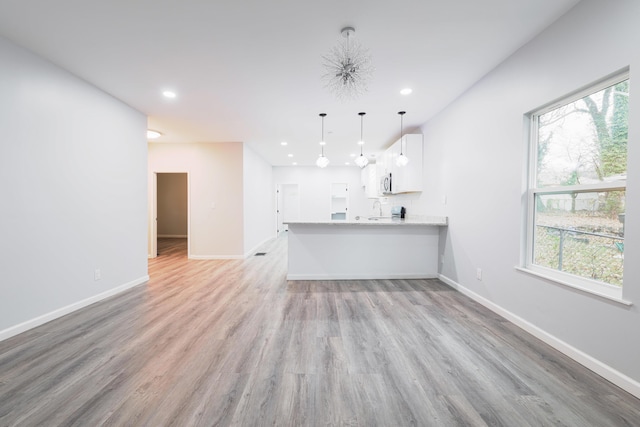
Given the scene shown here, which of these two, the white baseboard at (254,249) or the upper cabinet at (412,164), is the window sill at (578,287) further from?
the white baseboard at (254,249)

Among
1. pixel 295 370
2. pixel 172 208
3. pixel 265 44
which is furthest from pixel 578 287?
pixel 172 208

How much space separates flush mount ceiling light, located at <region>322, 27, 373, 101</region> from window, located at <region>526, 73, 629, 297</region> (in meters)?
1.70

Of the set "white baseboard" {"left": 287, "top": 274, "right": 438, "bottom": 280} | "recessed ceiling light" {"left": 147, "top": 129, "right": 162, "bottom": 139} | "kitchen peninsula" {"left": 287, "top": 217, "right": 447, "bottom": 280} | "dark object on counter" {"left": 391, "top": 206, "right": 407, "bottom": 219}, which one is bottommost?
"white baseboard" {"left": 287, "top": 274, "right": 438, "bottom": 280}

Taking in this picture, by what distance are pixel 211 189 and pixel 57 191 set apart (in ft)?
10.3

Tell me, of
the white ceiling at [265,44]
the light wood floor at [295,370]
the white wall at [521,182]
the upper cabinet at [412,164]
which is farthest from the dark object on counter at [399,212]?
the light wood floor at [295,370]

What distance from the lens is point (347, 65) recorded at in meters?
2.29

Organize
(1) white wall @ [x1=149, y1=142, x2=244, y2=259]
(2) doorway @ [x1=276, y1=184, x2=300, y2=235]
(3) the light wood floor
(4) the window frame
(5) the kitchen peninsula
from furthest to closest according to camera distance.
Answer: (2) doorway @ [x1=276, y1=184, x2=300, y2=235]
(1) white wall @ [x1=149, y1=142, x2=244, y2=259]
(5) the kitchen peninsula
(4) the window frame
(3) the light wood floor

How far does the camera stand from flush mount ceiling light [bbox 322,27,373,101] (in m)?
2.32

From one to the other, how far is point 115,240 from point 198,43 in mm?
2806

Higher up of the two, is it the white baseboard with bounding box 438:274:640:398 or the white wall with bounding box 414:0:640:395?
the white wall with bounding box 414:0:640:395

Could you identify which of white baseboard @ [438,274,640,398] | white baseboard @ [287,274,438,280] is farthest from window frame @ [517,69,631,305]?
white baseboard @ [287,274,438,280]

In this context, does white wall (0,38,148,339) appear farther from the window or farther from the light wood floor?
the window

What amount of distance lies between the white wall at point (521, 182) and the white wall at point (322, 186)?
5.12 meters

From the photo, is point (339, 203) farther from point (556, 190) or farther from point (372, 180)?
point (556, 190)
